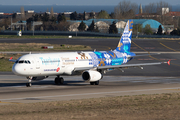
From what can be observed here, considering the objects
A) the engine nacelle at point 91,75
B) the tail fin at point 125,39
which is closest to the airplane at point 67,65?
the engine nacelle at point 91,75

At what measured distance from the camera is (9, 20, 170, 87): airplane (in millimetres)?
39094

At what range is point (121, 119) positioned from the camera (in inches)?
832

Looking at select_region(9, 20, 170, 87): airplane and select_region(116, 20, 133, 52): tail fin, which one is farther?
select_region(116, 20, 133, 52): tail fin

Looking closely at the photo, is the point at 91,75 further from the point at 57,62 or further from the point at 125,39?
the point at 125,39

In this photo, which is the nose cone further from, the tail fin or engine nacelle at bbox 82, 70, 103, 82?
the tail fin

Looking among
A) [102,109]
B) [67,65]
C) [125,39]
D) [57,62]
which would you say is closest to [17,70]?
[57,62]

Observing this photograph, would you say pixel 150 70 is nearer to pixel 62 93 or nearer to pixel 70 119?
pixel 62 93

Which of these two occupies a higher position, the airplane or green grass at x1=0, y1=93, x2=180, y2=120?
the airplane

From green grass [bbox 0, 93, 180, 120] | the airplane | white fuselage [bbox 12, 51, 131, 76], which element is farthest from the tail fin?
green grass [bbox 0, 93, 180, 120]

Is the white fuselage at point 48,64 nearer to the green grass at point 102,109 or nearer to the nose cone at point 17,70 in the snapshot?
the nose cone at point 17,70

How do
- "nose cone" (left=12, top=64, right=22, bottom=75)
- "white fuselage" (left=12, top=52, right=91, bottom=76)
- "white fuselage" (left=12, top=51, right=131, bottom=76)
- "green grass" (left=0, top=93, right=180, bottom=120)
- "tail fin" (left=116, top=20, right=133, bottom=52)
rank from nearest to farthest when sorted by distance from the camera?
"green grass" (left=0, top=93, right=180, bottom=120) < "nose cone" (left=12, top=64, right=22, bottom=75) < "white fuselage" (left=12, top=52, right=91, bottom=76) < "white fuselage" (left=12, top=51, right=131, bottom=76) < "tail fin" (left=116, top=20, right=133, bottom=52)

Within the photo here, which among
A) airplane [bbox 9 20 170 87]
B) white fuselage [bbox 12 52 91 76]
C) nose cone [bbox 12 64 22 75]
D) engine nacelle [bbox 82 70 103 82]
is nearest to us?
nose cone [bbox 12 64 22 75]

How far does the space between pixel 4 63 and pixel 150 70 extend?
31550 mm

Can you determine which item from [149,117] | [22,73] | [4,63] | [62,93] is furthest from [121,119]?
[4,63]
